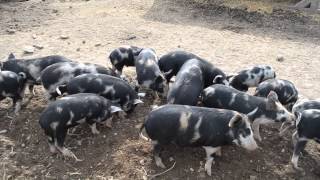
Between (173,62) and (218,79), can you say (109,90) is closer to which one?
(173,62)

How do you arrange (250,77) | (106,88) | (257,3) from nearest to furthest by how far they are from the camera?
(106,88) → (250,77) → (257,3)

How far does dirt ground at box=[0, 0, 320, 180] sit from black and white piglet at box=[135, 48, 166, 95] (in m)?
0.27

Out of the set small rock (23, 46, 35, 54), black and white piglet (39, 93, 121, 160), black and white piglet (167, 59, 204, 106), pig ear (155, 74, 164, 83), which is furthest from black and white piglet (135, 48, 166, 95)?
small rock (23, 46, 35, 54)

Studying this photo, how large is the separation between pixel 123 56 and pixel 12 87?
2031mm

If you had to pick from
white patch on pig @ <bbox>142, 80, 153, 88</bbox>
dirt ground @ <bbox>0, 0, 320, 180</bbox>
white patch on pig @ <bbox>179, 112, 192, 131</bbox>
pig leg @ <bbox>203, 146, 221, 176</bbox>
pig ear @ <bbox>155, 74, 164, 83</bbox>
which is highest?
white patch on pig @ <bbox>179, 112, 192, 131</bbox>

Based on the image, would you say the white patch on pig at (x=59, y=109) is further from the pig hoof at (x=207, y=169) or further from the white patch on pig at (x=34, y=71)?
the pig hoof at (x=207, y=169)

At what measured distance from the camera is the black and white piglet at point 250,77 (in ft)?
24.7

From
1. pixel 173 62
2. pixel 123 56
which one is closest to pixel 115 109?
pixel 173 62

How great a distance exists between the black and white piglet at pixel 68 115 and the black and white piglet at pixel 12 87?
3.94ft

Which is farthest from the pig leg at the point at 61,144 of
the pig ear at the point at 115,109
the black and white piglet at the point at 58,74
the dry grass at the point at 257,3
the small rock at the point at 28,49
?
the dry grass at the point at 257,3

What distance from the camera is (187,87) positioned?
6.35 metres

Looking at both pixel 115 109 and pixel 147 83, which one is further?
pixel 147 83

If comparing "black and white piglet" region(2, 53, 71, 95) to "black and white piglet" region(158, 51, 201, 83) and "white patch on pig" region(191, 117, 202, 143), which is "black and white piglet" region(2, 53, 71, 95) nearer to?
"black and white piglet" region(158, 51, 201, 83)

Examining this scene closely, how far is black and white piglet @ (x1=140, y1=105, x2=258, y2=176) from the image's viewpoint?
5.38m
